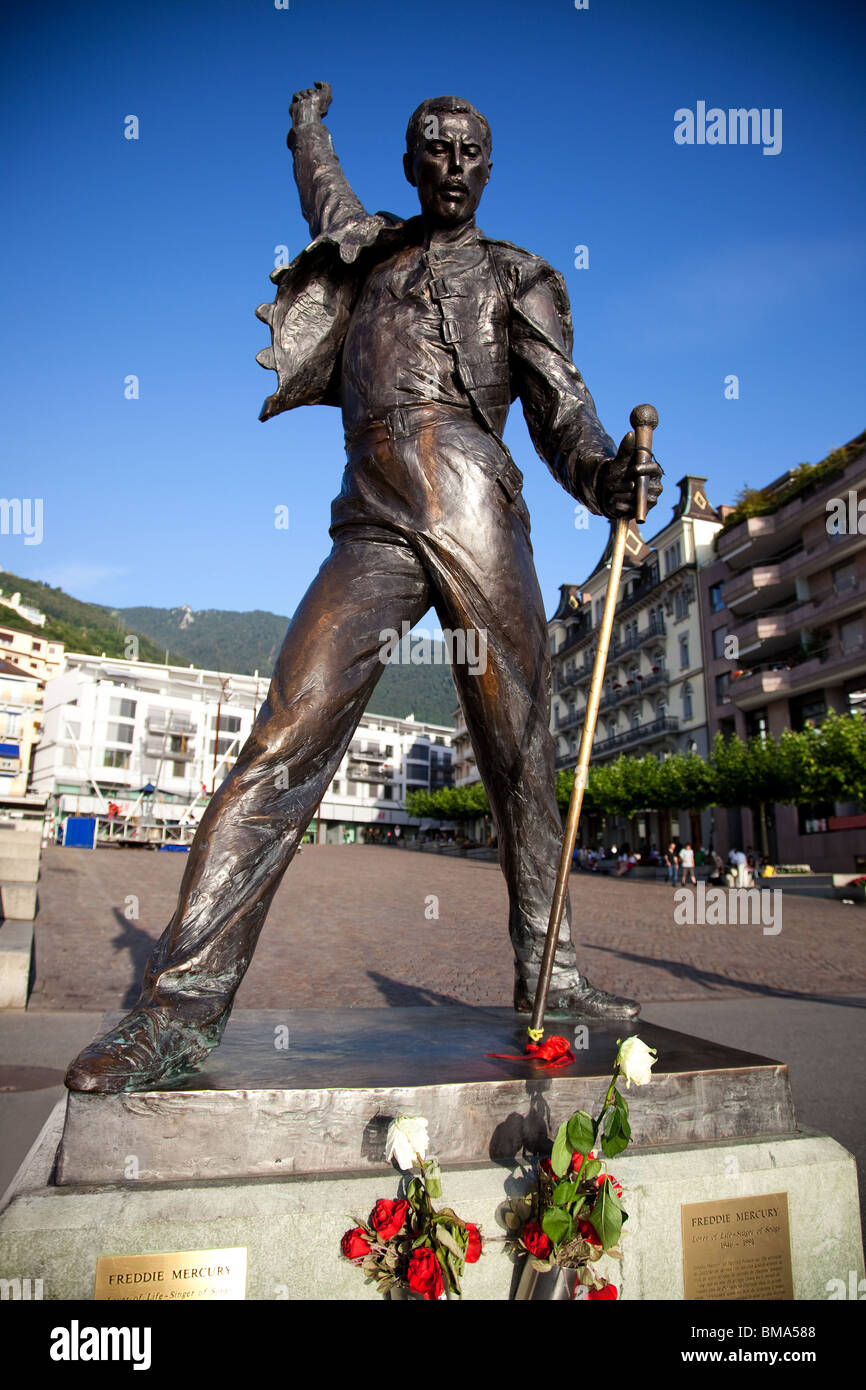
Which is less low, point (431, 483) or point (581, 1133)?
point (431, 483)

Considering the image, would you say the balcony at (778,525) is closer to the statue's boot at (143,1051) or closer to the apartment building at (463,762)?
the statue's boot at (143,1051)

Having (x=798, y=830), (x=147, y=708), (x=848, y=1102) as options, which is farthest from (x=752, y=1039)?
(x=147, y=708)

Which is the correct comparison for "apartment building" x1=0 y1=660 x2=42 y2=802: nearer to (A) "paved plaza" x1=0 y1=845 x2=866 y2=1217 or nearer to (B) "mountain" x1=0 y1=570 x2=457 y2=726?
(B) "mountain" x1=0 y1=570 x2=457 y2=726

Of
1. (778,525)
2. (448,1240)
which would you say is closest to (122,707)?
(778,525)

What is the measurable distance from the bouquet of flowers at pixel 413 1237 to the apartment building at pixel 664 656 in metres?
38.8

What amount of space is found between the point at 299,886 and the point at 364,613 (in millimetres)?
16188

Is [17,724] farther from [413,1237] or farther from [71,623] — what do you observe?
[413,1237]

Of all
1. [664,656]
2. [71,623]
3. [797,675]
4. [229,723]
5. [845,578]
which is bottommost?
[797,675]

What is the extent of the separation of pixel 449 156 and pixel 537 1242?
3054 millimetres

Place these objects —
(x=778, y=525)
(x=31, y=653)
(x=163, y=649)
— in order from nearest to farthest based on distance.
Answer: (x=778, y=525), (x=31, y=653), (x=163, y=649)

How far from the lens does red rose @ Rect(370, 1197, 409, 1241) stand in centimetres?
175

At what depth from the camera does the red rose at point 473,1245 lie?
174cm

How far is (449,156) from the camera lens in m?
2.90
